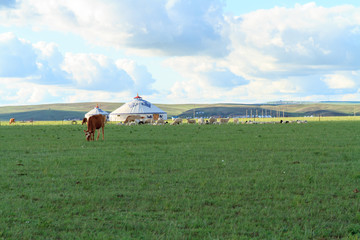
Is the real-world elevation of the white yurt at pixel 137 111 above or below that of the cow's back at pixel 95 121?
above

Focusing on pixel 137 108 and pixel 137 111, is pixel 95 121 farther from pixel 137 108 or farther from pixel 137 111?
pixel 137 108

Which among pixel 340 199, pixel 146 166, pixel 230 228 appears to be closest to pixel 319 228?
pixel 230 228

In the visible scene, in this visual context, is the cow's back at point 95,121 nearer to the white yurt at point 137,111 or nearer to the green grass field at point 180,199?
the green grass field at point 180,199

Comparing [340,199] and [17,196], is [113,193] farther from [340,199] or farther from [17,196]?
[340,199]

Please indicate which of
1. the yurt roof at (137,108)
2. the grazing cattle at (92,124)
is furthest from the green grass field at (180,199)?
the yurt roof at (137,108)

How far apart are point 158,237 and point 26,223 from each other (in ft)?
8.09

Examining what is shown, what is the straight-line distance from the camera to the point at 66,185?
1004 centimetres

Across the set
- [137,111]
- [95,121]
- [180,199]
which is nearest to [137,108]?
[137,111]

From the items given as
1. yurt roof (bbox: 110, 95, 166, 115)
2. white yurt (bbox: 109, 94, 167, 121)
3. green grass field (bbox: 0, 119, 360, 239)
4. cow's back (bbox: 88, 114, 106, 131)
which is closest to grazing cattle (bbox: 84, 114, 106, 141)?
cow's back (bbox: 88, 114, 106, 131)

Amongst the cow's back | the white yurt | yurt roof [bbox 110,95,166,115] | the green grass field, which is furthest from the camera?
yurt roof [bbox 110,95,166,115]

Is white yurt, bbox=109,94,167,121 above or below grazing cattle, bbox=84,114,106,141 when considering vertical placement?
above

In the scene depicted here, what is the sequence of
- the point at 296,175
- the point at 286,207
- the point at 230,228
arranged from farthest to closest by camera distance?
the point at 296,175 < the point at 286,207 < the point at 230,228

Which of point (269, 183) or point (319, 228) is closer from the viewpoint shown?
point (319, 228)

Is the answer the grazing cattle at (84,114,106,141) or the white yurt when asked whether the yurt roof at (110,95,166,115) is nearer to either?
the white yurt
